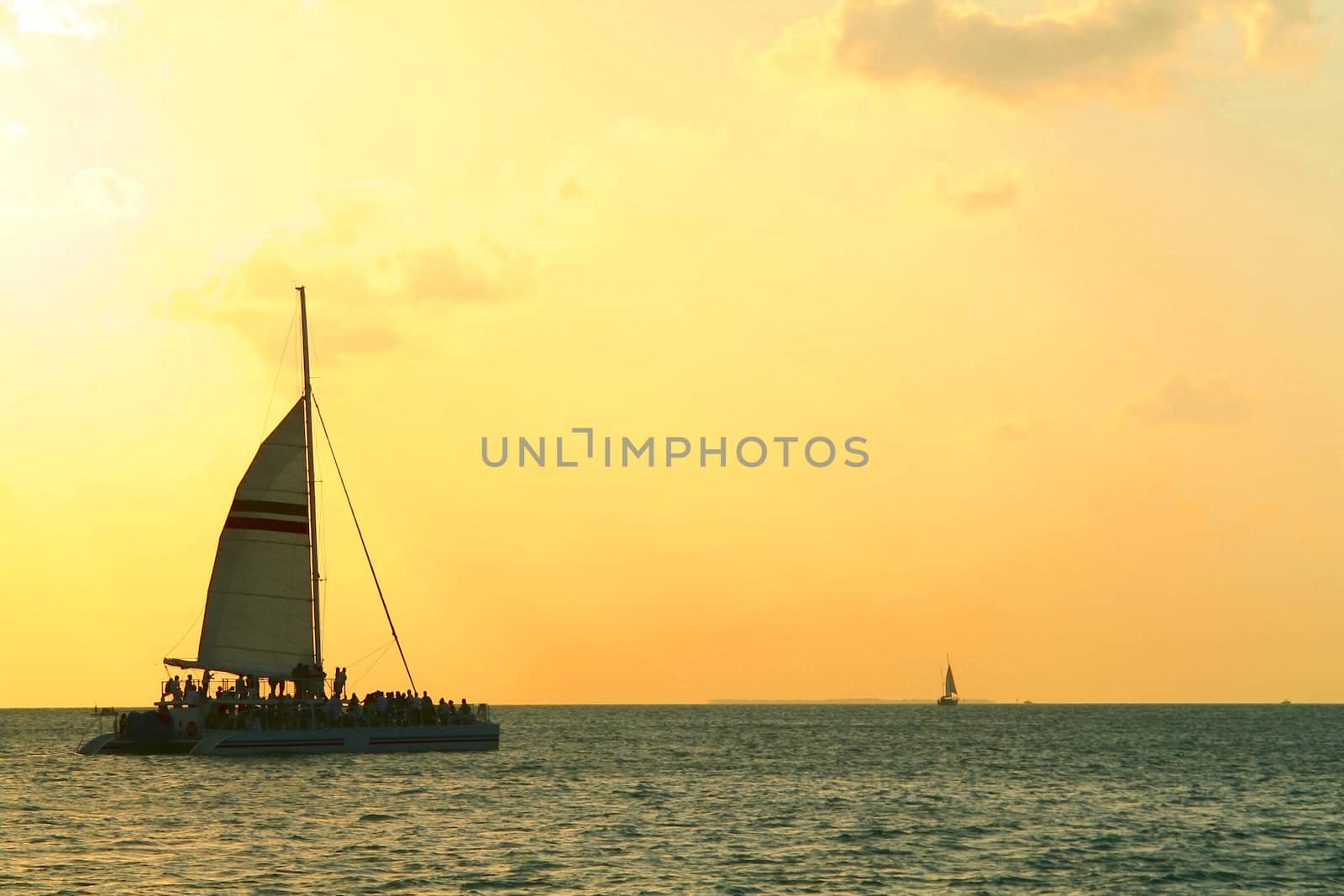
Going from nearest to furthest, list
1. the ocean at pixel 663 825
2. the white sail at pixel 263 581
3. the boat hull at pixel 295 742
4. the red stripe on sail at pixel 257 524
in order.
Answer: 1. the ocean at pixel 663 825
2. the boat hull at pixel 295 742
3. the white sail at pixel 263 581
4. the red stripe on sail at pixel 257 524

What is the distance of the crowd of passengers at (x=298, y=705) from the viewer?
73625 millimetres

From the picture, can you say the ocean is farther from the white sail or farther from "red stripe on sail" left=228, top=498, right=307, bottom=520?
"red stripe on sail" left=228, top=498, right=307, bottom=520

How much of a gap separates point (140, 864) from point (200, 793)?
751 inches

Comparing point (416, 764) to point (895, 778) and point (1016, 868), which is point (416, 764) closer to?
point (895, 778)

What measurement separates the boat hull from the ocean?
898 millimetres

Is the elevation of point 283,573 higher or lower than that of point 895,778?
higher

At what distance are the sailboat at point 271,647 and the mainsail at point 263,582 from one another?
0.04 meters

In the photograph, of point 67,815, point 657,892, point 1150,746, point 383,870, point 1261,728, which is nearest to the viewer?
point 657,892

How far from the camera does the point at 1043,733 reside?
153375 millimetres

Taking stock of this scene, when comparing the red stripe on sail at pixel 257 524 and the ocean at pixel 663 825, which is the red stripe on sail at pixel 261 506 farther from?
the ocean at pixel 663 825

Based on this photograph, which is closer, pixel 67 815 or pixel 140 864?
pixel 140 864

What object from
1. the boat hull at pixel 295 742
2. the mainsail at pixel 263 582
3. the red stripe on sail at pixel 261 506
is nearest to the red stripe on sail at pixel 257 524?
the mainsail at pixel 263 582

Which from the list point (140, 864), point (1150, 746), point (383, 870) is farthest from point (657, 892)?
point (1150, 746)

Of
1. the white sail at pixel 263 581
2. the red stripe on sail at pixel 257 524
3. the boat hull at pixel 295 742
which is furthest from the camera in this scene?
the red stripe on sail at pixel 257 524
